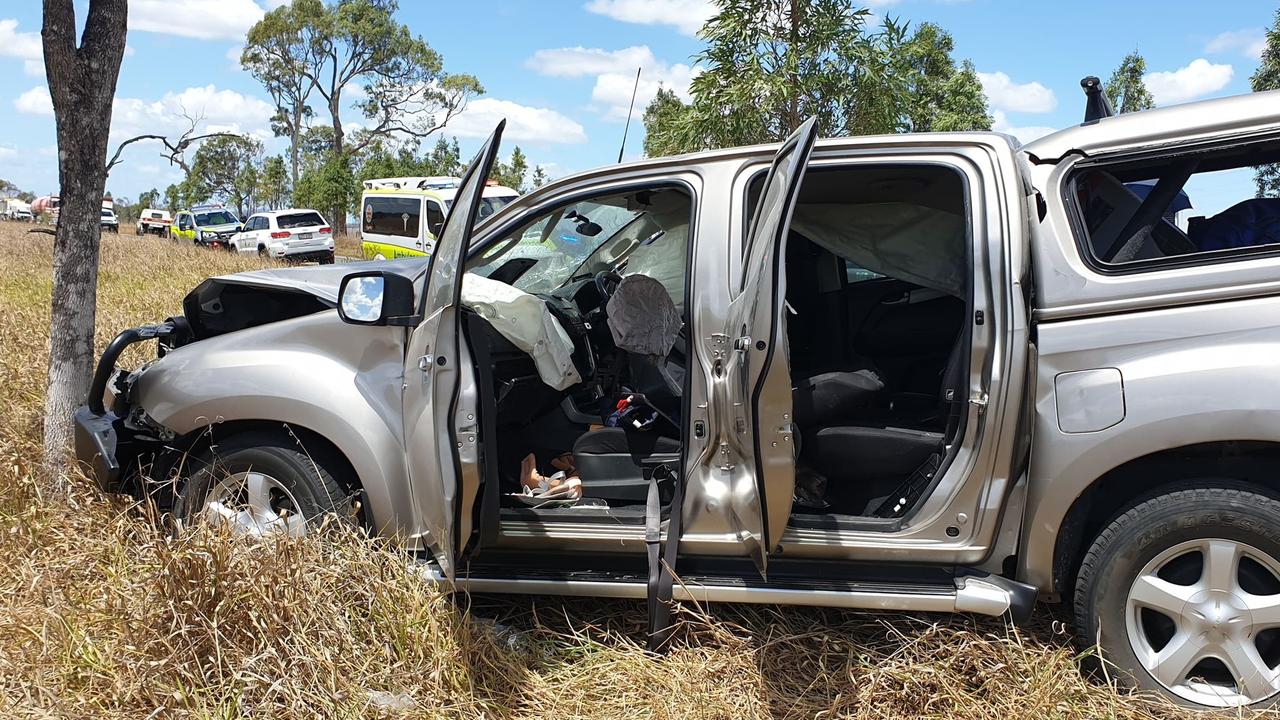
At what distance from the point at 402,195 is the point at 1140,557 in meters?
16.8

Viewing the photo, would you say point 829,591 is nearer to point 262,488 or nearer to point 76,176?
point 262,488

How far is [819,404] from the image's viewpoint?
123 inches

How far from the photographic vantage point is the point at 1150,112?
2775mm

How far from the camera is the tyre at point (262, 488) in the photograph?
3.21 m

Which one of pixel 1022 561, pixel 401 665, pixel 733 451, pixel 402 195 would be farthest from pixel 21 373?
pixel 402 195

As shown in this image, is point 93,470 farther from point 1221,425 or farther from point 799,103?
point 799,103

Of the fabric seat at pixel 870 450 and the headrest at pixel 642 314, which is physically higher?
the headrest at pixel 642 314

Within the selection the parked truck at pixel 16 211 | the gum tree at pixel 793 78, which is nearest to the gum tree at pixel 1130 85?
the gum tree at pixel 793 78

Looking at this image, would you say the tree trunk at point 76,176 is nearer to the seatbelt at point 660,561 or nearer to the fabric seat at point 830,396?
the seatbelt at point 660,561

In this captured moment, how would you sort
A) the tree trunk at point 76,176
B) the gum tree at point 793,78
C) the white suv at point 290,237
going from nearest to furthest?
the tree trunk at point 76,176 < the gum tree at point 793,78 < the white suv at point 290,237

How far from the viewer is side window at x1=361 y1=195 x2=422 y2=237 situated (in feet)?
57.4

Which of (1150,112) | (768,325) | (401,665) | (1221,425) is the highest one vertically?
(1150,112)

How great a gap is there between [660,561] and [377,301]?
1318 millimetres

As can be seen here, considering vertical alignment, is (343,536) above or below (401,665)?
above
